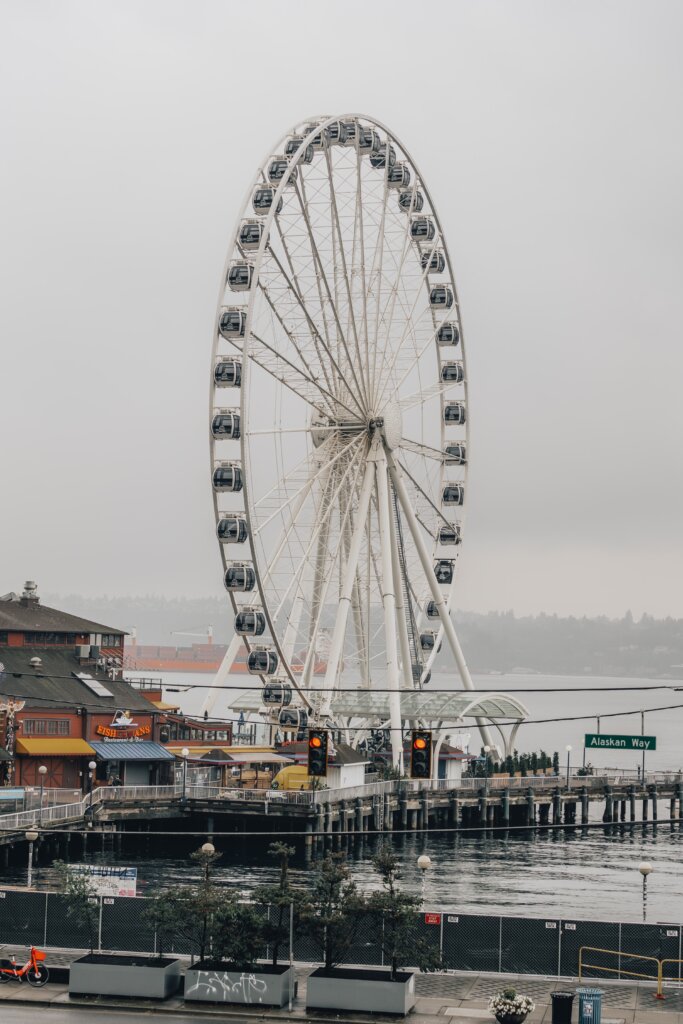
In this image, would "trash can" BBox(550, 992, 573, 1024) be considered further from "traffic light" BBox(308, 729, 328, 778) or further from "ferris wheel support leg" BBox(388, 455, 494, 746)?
"ferris wheel support leg" BBox(388, 455, 494, 746)

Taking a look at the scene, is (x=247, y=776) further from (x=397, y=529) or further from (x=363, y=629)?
(x=397, y=529)

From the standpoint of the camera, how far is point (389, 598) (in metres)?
98.9

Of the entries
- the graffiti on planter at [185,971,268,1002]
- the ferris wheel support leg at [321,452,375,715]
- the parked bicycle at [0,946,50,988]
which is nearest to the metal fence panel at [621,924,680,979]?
the graffiti on planter at [185,971,268,1002]

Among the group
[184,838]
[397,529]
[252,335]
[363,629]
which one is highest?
[252,335]

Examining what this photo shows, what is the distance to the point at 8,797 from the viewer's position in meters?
79.3

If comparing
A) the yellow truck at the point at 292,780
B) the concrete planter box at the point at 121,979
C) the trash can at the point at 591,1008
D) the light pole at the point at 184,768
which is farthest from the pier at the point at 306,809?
the trash can at the point at 591,1008

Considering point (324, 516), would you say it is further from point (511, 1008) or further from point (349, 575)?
point (511, 1008)

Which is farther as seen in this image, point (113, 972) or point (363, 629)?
point (363, 629)

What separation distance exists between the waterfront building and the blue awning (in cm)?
6

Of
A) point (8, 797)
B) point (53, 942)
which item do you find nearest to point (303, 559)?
point (8, 797)

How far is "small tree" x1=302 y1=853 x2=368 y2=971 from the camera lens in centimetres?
4038

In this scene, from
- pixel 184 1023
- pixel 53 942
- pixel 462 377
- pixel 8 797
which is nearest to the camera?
pixel 184 1023

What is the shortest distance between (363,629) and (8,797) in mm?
32171

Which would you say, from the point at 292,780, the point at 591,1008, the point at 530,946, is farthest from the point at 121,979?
the point at 292,780
